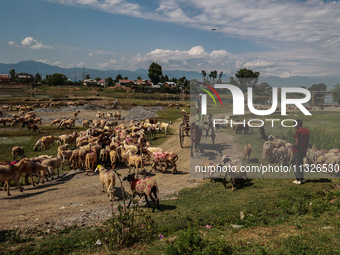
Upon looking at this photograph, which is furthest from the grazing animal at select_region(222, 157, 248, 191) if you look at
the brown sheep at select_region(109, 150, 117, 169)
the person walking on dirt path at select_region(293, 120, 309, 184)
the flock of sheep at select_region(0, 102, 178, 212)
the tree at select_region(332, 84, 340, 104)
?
the tree at select_region(332, 84, 340, 104)

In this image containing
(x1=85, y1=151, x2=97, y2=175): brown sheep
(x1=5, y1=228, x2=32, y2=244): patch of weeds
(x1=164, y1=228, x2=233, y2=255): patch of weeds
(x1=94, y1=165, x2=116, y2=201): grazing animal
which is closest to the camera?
(x1=164, y1=228, x2=233, y2=255): patch of weeds

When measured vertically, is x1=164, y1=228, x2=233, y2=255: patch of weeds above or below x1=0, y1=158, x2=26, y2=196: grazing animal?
below

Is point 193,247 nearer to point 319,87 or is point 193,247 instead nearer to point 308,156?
point 308,156

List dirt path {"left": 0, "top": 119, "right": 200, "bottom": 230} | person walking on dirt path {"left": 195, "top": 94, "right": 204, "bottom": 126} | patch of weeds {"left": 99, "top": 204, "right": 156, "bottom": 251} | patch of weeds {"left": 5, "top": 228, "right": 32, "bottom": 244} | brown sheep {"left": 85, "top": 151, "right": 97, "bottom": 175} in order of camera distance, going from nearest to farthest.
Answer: patch of weeds {"left": 99, "top": 204, "right": 156, "bottom": 251}
patch of weeds {"left": 5, "top": 228, "right": 32, "bottom": 244}
dirt path {"left": 0, "top": 119, "right": 200, "bottom": 230}
brown sheep {"left": 85, "top": 151, "right": 97, "bottom": 175}
person walking on dirt path {"left": 195, "top": 94, "right": 204, "bottom": 126}

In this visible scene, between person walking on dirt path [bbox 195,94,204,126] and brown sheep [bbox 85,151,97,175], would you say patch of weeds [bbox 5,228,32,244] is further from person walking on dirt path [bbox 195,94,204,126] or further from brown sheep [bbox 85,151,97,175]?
person walking on dirt path [bbox 195,94,204,126]

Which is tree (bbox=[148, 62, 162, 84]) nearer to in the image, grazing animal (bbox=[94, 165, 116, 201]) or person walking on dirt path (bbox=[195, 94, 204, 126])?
person walking on dirt path (bbox=[195, 94, 204, 126])

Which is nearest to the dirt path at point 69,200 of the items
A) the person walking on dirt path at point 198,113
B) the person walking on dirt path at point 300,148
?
the person walking on dirt path at point 198,113

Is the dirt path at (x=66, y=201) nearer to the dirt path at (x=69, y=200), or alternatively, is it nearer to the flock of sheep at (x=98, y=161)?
the dirt path at (x=69, y=200)

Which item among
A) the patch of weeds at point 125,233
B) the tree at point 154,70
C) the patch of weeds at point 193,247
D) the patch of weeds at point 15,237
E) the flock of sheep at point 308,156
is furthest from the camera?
the tree at point 154,70

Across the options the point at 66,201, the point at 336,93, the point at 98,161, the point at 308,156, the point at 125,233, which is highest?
the point at 336,93

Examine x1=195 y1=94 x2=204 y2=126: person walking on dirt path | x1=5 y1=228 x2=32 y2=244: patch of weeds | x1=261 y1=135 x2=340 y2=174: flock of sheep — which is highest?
x1=195 y1=94 x2=204 y2=126: person walking on dirt path

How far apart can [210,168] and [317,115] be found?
9.78 m

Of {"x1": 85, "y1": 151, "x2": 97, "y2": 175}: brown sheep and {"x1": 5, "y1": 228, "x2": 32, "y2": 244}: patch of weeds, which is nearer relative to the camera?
{"x1": 5, "y1": 228, "x2": 32, "y2": 244}: patch of weeds

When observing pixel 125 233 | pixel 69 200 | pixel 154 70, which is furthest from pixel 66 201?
pixel 154 70
